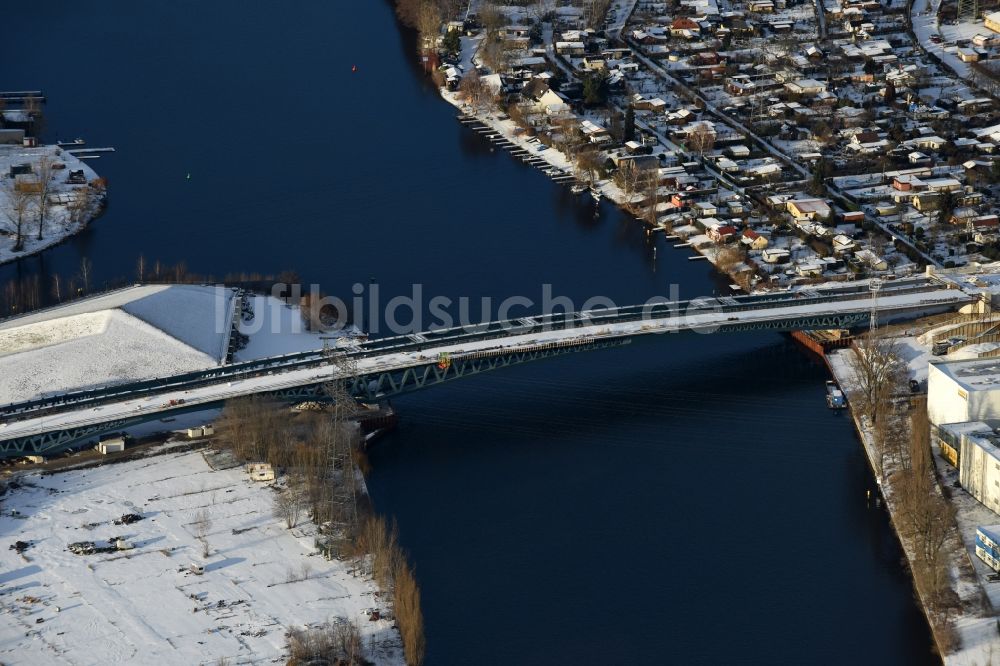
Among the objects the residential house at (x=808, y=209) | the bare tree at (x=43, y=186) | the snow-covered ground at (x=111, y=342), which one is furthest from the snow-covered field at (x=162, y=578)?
the residential house at (x=808, y=209)

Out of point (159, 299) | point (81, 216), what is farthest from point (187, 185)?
point (159, 299)

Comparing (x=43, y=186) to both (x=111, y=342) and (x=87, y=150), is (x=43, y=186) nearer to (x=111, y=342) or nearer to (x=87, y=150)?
(x=87, y=150)

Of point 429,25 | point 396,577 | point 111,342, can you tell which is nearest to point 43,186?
point 111,342

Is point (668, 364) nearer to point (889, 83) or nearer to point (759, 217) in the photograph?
point (759, 217)

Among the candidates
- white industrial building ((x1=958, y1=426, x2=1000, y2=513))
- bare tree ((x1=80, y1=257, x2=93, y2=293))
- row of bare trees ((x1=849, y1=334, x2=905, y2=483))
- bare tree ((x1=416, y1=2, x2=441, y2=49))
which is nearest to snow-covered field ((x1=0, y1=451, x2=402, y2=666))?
bare tree ((x1=80, y1=257, x2=93, y2=293))

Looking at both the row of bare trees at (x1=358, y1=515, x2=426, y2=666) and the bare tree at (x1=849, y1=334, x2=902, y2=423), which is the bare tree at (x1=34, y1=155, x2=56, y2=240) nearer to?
the row of bare trees at (x1=358, y1=515, x2=426, y2=666)
